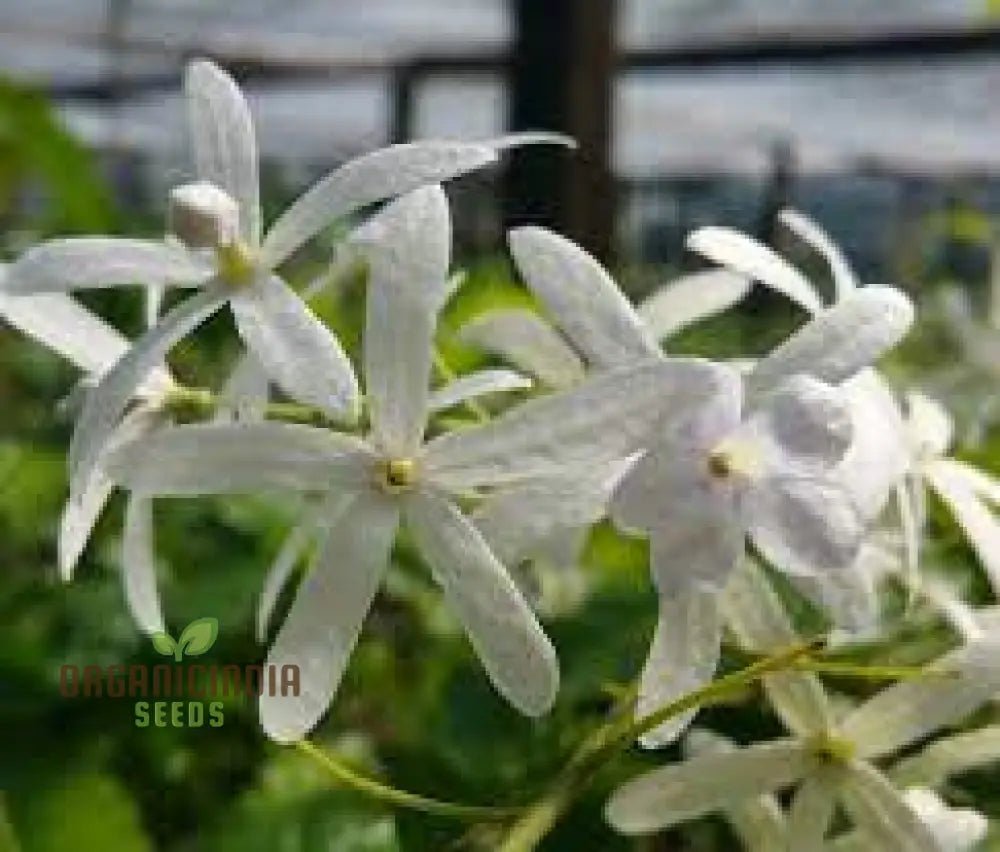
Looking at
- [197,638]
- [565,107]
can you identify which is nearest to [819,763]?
[197,638]

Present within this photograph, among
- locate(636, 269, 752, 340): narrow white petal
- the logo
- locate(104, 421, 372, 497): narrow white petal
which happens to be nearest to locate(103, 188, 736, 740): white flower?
locate(104, 421, 372, 497): narrow white petal

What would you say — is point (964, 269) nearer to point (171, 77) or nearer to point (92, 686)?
point (171, 77)

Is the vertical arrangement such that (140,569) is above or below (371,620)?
above

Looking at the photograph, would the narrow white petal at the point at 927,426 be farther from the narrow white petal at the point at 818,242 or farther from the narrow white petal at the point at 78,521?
the narrow white petal at the point at 78,521

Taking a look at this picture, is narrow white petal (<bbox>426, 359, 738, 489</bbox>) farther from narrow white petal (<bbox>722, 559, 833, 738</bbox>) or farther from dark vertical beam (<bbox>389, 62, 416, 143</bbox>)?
dark vertical beam (<bbox>389, 62, 416, 143</bbox>)

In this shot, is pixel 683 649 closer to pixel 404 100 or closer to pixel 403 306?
pixel 403 306

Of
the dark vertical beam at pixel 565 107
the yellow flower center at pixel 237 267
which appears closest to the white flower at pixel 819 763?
the yellow flower center at pixel 237 267

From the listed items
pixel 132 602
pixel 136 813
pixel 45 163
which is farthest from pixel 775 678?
pixel 45 163
